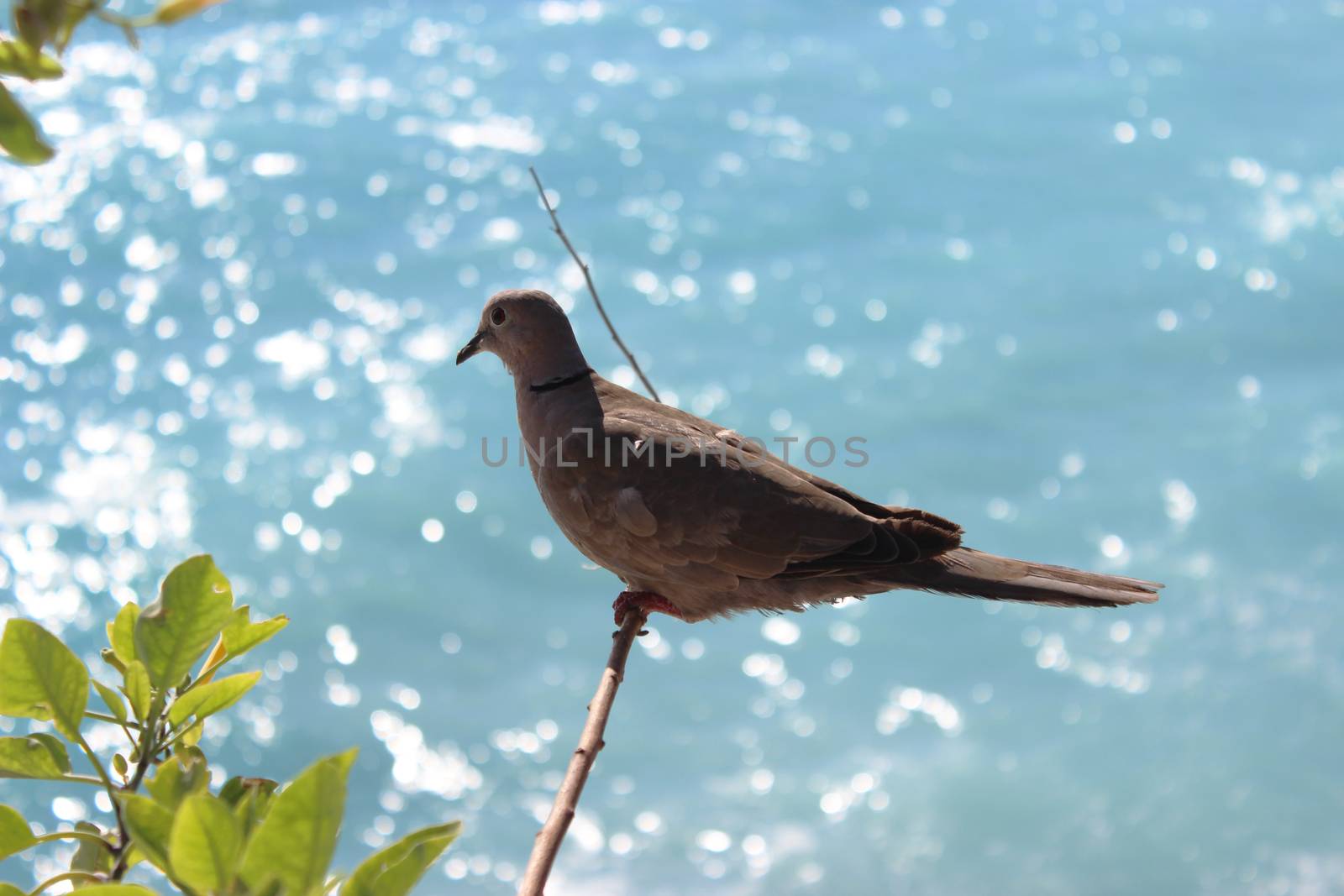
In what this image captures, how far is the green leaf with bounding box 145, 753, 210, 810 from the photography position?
87cm

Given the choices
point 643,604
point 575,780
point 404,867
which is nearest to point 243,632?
point 404,867

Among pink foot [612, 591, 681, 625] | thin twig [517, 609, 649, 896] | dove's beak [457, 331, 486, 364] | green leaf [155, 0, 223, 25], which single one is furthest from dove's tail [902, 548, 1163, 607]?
green leaf [155, 0, 223, 25]

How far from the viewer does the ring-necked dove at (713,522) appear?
2531 millimetres

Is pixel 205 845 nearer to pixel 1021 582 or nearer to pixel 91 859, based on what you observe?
pixel 91 859

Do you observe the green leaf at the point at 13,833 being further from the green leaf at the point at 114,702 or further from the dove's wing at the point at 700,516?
the dove's wing at the point at 700,516

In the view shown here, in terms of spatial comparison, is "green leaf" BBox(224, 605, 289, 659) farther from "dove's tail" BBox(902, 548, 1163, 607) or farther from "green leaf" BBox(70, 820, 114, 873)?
"dove's tail" BBox(902, 548, 1163, 607)

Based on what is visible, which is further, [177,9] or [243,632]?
[243,632]

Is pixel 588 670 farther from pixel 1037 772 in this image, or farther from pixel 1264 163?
pixel 1264 163

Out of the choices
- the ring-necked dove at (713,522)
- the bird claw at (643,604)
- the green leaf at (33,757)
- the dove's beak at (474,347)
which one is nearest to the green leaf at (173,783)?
the green leaf at (33,757)

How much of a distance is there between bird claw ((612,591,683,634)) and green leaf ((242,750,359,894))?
77.1 inches

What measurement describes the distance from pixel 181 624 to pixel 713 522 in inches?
66.2

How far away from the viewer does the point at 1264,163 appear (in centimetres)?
1085

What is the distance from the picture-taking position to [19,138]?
792 mm

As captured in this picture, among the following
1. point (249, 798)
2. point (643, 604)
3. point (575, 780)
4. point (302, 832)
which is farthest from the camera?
point (643, 604)
